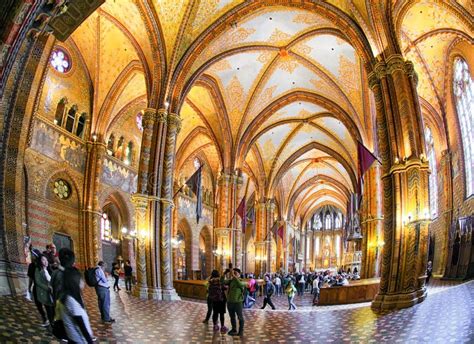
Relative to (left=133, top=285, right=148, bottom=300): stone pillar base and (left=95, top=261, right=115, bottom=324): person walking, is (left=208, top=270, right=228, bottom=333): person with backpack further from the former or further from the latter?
(left=133, top=285, right=148, bottom=300): stone pillar base

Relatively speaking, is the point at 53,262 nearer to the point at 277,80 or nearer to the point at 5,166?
the point at 5,166

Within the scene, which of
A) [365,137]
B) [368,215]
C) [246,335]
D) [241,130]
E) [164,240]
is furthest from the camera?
[241,130]

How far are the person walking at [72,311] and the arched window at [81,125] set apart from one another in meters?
18.9

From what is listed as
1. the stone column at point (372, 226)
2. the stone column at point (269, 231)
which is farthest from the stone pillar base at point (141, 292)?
the stone column at point (269, 231)

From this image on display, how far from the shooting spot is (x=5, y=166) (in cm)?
880

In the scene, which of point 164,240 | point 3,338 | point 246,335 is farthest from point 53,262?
point 164,240

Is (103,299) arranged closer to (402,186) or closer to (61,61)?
(402,186)

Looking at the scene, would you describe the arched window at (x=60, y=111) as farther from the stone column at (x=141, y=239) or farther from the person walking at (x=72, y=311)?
the person walking at (x=72, y=311)

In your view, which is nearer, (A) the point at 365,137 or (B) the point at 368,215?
(B) the point at 368,215

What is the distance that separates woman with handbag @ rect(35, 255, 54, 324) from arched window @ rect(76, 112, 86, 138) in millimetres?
16706

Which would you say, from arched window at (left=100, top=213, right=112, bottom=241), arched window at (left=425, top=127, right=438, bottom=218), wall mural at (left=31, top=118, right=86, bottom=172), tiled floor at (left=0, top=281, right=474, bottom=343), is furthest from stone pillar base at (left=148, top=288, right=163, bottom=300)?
arched window at (left=425, top=127, right=438, bottom=218)

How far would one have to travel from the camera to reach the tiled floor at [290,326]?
249 inches

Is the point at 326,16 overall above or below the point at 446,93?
above

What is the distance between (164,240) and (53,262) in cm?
896
